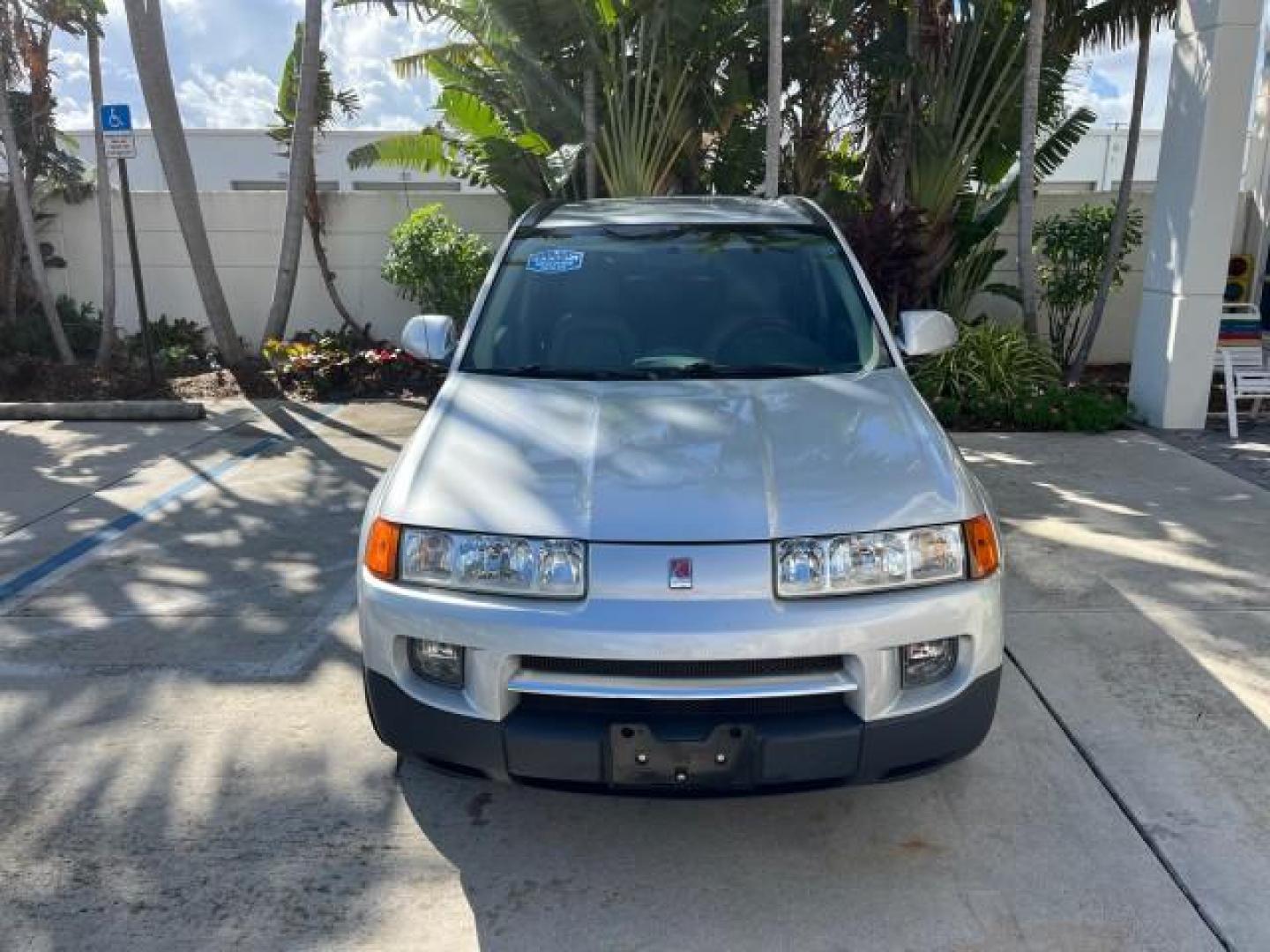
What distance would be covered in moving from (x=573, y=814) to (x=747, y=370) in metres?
1.70

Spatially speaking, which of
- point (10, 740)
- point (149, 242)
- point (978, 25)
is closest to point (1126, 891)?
point (10, 740)

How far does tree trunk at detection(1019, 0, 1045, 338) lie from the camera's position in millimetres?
8602

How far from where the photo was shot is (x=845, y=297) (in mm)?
4203

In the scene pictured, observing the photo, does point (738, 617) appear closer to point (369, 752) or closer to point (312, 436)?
point (369, 752)

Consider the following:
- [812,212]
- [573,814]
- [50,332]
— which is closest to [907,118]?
[812,212]

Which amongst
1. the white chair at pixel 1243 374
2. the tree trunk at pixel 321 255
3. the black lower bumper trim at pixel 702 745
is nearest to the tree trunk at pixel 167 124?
the tree trunk at pixel 321 255

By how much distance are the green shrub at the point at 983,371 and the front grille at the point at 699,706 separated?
21.1 feet

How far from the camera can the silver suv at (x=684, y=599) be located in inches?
103

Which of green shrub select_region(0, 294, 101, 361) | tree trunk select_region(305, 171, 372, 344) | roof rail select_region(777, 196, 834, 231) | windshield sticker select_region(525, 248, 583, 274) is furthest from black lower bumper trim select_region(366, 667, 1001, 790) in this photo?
green shrub select_region(0, 294, 101, 361)

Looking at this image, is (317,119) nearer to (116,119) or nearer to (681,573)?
(116,119)

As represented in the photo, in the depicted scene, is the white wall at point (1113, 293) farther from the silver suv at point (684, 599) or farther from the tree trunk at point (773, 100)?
the silver suv at point (684, 599)

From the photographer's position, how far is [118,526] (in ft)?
20.1

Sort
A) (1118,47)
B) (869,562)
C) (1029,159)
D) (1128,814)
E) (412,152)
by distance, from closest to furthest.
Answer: (869,562) → (1128,814) → (1029,159) → (1118,47) → (412,152)

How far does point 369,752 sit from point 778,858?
150cm
